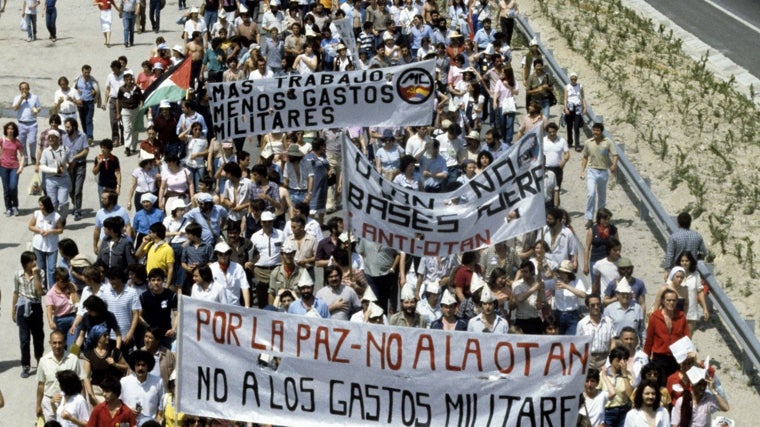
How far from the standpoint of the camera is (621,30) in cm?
3519

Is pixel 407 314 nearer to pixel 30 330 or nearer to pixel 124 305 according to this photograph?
pixel 124 305

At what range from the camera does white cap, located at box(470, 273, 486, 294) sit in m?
17.8

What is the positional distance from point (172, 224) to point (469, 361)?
7789 mm

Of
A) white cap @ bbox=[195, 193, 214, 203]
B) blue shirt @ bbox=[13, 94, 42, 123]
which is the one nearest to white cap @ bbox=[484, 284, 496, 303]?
white cap @ bbox=[195, 193, 214, 203]

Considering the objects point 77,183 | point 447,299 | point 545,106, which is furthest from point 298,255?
point 545,106

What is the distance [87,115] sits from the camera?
89.6 ft

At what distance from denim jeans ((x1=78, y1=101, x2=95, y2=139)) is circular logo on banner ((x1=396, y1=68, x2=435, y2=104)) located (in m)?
8.30

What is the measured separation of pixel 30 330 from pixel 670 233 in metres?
8.51

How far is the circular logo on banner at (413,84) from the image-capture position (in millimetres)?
20359

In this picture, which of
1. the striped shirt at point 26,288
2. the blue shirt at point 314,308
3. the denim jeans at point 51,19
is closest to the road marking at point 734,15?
the denim jeans at point 51,19

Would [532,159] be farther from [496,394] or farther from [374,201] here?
[496,394]

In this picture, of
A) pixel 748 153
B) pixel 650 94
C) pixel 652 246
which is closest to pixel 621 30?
pixel 650 94

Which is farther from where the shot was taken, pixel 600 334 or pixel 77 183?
pixel 77 183

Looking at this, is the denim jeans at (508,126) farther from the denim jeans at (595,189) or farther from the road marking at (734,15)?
the road marking at (734,15)
